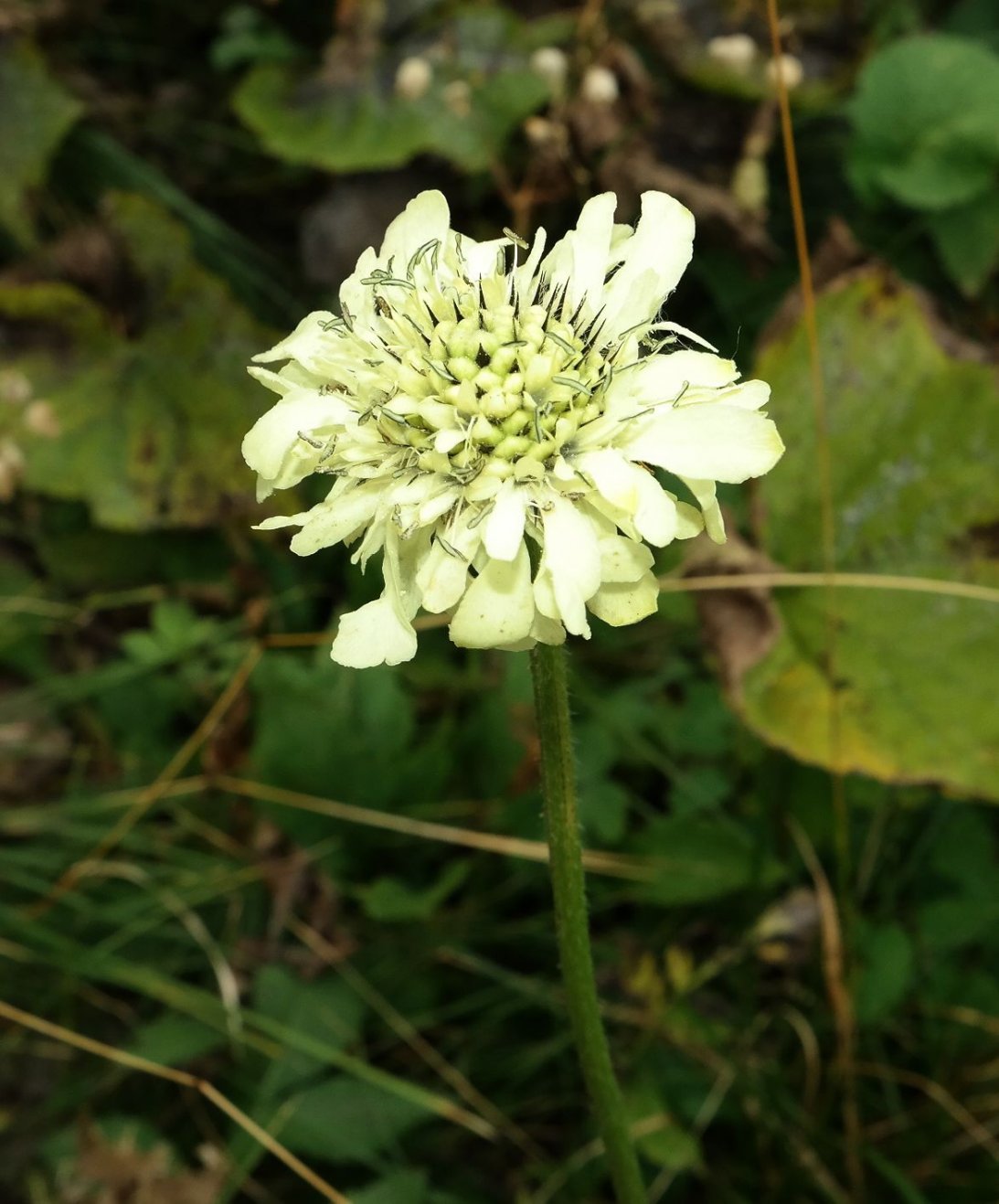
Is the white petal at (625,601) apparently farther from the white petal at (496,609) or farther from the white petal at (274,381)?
the white petal at (274,381)

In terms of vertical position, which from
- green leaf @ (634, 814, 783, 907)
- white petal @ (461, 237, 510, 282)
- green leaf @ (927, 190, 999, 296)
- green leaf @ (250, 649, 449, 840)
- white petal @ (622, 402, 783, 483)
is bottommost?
green leaf @ (634, 814, 783, 907)

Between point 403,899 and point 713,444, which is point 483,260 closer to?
point 713,444

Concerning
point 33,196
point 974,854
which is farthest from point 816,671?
point 33,196

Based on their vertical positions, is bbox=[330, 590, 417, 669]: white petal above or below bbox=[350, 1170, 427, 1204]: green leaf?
above

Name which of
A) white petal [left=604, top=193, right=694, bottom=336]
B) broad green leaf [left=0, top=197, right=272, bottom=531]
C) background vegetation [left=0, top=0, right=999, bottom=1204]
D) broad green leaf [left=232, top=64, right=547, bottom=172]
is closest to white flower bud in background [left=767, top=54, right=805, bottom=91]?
background vegetation [left=0, top=0, right=999, bottom=1204]

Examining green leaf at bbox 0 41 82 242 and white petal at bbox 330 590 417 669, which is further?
green leaf at bbox 0 41 82 242

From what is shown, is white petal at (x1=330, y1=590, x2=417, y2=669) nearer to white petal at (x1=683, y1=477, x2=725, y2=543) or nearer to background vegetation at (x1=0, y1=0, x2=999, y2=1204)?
white petal at (x1=683, y1=477, x2=725, y2=543)

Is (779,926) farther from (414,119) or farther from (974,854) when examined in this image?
(414,119)
